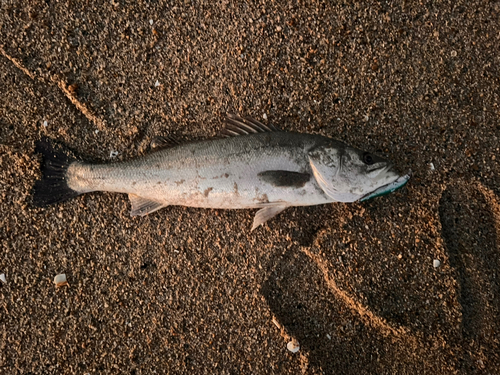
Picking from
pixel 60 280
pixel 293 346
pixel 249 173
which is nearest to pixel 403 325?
pixel 293 346

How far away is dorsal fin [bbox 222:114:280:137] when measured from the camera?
3014 mm

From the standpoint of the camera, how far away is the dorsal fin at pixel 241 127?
3014 millimetres

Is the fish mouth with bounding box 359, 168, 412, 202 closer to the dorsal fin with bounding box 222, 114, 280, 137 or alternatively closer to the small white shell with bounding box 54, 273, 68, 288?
the dorsal fin with bounding box 222, 114, 280, 137

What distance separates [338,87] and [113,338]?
3459mm

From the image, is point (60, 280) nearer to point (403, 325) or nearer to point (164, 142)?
point (164, 142)

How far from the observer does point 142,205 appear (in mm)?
3113

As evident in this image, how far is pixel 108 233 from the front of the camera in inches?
127

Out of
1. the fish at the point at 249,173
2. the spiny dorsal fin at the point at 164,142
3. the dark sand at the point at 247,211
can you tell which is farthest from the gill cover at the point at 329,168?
the spiny dorsal fin at the point at 164,142

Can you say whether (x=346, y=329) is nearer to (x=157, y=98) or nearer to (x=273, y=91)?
(x=273, y=91)

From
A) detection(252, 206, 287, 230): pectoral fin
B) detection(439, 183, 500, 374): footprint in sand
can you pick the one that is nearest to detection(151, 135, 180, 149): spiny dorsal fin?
detection(252, 206, 287, 230): pectoral fin

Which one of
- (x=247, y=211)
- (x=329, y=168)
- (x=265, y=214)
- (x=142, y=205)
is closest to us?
(x=329, y=168)

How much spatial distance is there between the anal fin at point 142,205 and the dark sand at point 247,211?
0.51ft

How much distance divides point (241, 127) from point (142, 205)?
126 cm

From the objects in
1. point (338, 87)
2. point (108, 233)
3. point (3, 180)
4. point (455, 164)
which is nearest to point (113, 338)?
point (108, 233)
